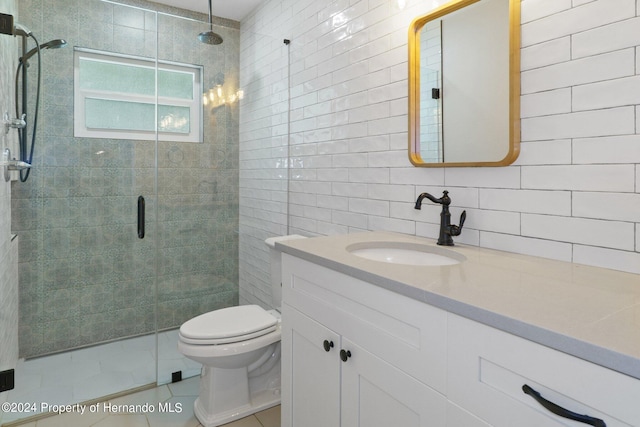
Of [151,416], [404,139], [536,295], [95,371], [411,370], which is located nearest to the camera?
[536,295]

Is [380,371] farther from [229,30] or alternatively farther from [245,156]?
[229,30]

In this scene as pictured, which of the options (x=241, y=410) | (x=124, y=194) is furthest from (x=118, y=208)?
(x=241, y=410)

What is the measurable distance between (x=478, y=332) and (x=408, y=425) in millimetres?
353

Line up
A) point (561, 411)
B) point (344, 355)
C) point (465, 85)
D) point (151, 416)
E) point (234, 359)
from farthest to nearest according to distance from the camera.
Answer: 1. point (151, 416)
2. point (234, 359)
3. point (465, 85)
4. point (344, 355)
5. point (561, 411)

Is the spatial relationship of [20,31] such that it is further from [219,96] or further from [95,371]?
[95,371]

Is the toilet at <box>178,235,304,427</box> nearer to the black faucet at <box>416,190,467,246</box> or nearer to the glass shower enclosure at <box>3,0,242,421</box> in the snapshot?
the glass shower enclosure at <box>3,0,242,421</box>

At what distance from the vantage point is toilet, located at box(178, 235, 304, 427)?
1.81 metres

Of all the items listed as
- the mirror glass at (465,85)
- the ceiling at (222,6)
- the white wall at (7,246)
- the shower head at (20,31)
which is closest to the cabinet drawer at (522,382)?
the mirror glass at (465,85)

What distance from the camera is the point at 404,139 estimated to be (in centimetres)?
170

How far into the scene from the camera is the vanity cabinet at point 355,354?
895 mm

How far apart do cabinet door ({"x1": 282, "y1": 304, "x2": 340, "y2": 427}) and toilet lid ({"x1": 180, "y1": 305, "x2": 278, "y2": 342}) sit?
16.5 inches

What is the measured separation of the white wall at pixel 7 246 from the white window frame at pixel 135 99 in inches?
14.2

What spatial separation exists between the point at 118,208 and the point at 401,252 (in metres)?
2.11

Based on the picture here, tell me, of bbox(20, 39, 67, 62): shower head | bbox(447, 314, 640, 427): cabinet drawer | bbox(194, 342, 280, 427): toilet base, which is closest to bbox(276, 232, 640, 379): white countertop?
bbox(447, 314, 640, 427): cabinet drawer
